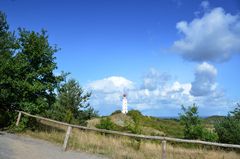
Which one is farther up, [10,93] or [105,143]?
[10,93]

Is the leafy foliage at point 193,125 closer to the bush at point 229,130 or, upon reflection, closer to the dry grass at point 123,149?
the bush at point 229,130

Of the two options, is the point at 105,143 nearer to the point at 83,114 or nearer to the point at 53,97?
the point at 53,97

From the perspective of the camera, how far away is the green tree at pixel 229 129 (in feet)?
70.4

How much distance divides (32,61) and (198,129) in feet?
40.9

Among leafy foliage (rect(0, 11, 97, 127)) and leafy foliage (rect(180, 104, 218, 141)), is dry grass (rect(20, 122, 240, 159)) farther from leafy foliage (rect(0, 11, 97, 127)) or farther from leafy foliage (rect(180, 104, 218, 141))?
leafy foliage (rect(180, 104, 218, 141))

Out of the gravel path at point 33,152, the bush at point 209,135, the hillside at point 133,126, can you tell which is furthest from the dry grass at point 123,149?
the hillside at point 133,126

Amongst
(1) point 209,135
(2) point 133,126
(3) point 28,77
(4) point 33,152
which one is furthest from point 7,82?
(1) point 209,135

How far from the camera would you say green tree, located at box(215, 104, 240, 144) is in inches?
845

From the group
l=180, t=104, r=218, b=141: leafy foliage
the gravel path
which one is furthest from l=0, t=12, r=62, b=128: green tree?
l=180, t=104, r=218, b=141: leafy foliage

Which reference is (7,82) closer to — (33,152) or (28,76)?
(28,76)

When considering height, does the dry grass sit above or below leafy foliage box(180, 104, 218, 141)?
below

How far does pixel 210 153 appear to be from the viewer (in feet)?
45.9

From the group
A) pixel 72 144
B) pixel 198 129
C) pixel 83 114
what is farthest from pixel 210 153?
pixel 83 114

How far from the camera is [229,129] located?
73.7 feet
